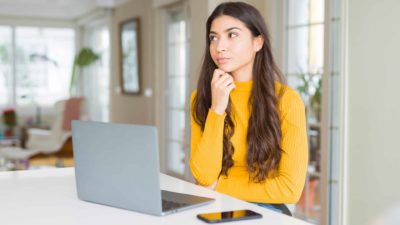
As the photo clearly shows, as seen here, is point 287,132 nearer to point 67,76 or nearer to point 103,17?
point 103,17

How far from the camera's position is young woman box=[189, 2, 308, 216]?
166cm

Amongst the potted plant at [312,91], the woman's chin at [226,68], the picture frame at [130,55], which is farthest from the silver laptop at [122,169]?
the picture frame at [130,55]

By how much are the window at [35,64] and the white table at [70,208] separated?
8240mm

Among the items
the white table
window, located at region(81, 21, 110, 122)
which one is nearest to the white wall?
the white table

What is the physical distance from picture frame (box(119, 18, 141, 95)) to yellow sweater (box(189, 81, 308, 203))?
507 cm

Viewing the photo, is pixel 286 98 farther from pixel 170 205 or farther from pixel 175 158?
pixel 175 158

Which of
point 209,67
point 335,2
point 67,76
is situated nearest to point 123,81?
point 67,76

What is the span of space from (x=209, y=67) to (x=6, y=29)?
27.2 feet

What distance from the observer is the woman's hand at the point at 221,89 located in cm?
170

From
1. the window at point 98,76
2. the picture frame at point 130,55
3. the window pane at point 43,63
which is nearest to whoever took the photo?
the picture frame at point 130,55

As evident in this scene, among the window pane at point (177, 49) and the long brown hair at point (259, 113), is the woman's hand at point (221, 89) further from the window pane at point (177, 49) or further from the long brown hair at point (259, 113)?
the window pane at point (177, 49)

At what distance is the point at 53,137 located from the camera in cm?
634

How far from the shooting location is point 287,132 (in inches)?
67.2

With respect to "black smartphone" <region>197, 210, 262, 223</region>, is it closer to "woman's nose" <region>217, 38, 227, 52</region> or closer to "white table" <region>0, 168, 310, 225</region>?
"white table" <region>0, 168, 310, 225</region>
